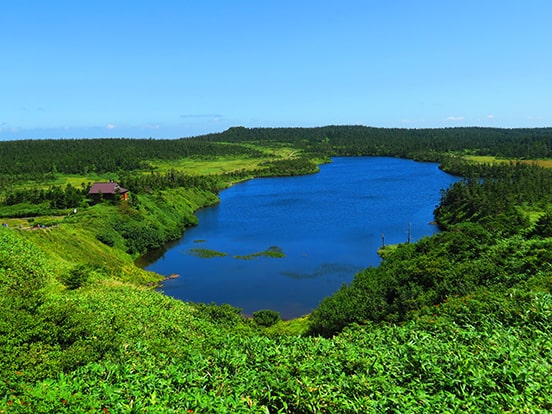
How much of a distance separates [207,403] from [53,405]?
397 cm

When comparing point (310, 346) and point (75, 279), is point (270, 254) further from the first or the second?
point (310, 346)

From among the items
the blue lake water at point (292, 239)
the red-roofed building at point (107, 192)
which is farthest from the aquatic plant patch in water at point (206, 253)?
the red-roofed building at point (107, 192)

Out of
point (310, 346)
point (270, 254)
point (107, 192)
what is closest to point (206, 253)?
point (270, 254)

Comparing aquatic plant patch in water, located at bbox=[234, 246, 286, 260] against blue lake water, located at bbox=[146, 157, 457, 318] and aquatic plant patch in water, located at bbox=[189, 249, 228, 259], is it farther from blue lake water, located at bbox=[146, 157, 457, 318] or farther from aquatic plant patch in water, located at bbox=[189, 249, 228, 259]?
aquatic plant patch in water, located at bbox=[189, 249, 228, 259]

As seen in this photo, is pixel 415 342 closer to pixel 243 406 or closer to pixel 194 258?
pixel 243 406

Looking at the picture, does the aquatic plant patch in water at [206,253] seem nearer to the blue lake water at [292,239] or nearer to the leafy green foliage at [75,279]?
the blue lake water at [292,239]

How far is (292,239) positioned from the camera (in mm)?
89625

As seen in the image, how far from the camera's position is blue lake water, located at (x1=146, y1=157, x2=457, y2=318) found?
200 feet

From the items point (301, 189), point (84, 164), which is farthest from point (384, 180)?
point (84, 164)

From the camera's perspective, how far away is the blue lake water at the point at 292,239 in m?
61.1

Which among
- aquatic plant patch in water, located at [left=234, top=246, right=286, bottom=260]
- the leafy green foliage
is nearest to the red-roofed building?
aquatic plant patch in water, located at [left=234, top=246, right=286, bottom=260]

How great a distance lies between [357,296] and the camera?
36094 mm

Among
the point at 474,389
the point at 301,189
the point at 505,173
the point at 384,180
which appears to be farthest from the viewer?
the point at 384,180

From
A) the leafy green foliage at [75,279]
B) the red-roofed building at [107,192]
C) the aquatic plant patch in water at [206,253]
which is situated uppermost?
the red-roofed building at [107,192]
